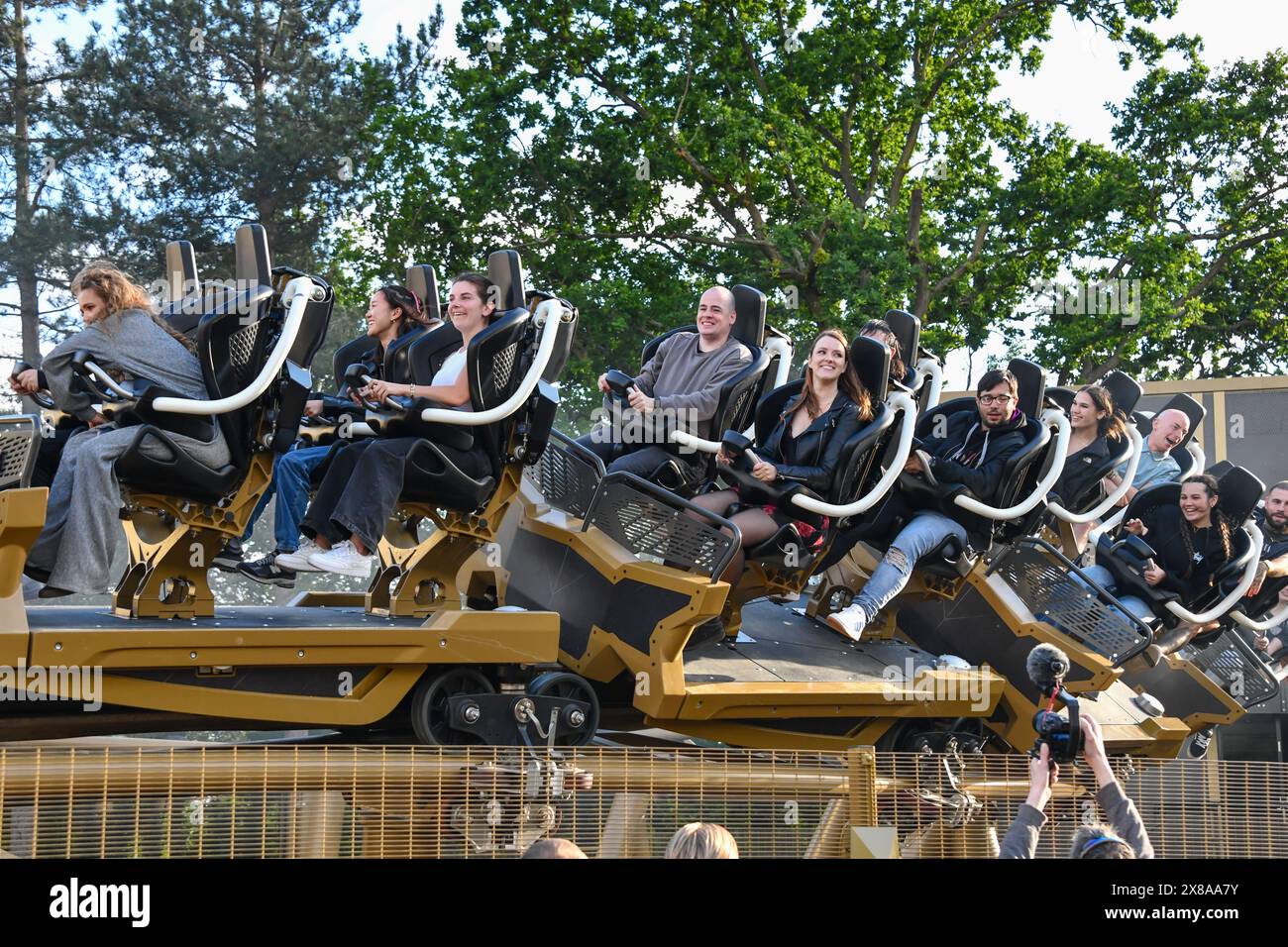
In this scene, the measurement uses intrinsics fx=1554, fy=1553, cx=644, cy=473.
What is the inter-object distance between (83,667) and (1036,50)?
65.2ft

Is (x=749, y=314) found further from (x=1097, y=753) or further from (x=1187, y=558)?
(x=1097, y=753)

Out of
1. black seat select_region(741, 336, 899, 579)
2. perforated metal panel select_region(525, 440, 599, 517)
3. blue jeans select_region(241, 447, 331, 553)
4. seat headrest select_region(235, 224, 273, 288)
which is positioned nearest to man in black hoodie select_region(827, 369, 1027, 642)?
black seat select_region(741, 336, 899, 579)

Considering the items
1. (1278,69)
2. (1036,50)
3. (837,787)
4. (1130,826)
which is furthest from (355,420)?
(1278,69)

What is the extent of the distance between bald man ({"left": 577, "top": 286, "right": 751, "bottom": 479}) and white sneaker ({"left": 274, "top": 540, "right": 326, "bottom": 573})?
147 centimetres

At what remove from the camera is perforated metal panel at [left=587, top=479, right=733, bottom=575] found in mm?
6797

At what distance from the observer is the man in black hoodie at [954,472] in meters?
7.79

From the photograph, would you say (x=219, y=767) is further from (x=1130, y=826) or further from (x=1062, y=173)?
(x=1062, y=173)

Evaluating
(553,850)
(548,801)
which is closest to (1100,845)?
(553,850)

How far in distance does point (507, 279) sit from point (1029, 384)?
332 cm

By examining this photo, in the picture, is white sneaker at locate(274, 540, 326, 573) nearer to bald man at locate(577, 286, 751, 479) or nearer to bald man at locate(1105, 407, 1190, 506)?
bald man at locate(577, 286, 751, 479)

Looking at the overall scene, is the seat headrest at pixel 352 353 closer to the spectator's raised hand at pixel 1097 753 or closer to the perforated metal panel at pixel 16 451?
the perforated metal panel at pixel 16 451

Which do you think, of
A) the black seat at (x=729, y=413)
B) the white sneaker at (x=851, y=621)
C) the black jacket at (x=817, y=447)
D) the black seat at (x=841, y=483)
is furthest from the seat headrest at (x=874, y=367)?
the white sneaker at (x=851, y=621)

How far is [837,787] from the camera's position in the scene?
623cm

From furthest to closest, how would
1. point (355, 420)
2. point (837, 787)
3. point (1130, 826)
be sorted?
point (355, 420) < point (837, 787) < point (1130, 826)
